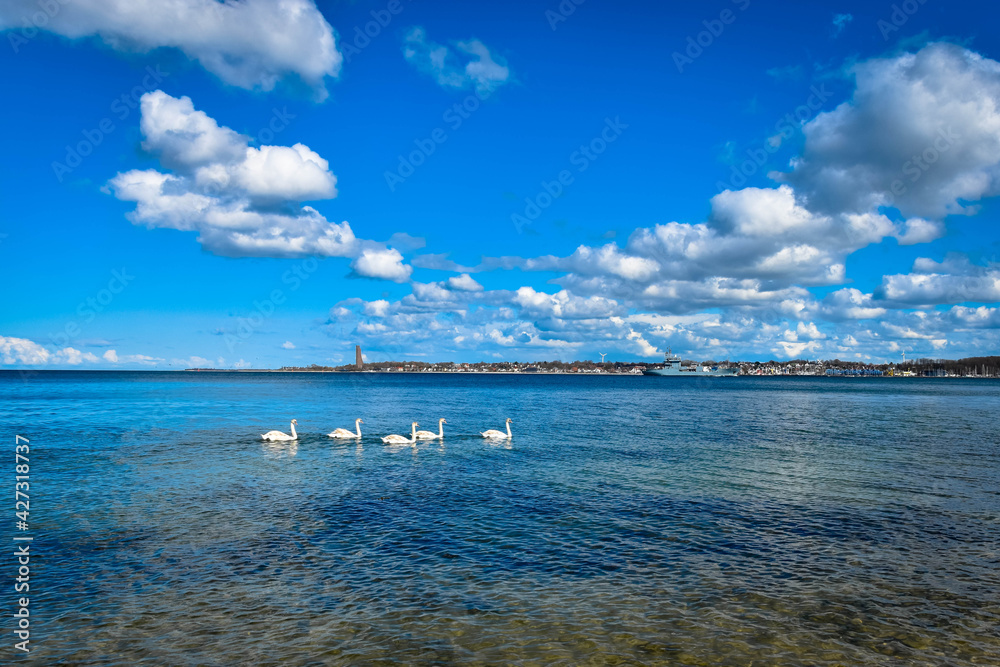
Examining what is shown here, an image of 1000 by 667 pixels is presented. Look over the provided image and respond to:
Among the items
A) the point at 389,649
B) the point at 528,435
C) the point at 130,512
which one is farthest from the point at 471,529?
the point at 528,435

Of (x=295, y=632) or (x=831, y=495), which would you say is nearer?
(x=295, y=632)

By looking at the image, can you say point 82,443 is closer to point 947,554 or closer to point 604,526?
point 604,526

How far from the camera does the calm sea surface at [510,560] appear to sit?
11.4 metres

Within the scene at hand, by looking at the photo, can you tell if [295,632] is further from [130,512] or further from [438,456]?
[438,456]

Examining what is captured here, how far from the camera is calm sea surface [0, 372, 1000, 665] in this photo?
1135 centimetres

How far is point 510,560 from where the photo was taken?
16000mm

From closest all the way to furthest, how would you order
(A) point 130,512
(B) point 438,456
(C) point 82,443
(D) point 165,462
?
1. (A) point 130,512
2. (D) point 165,462
3. (B) point 438,456
4. (C) point 82,443

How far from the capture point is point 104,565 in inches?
603

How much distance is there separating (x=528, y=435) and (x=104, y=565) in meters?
34.2

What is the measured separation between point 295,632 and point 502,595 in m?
4.86

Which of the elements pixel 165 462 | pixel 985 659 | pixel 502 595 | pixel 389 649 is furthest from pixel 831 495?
pixel 165 462

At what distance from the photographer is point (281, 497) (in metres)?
23.3

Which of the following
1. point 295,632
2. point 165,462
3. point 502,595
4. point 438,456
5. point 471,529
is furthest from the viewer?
point 438,456

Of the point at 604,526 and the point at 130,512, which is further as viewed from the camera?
the point at 130,512
